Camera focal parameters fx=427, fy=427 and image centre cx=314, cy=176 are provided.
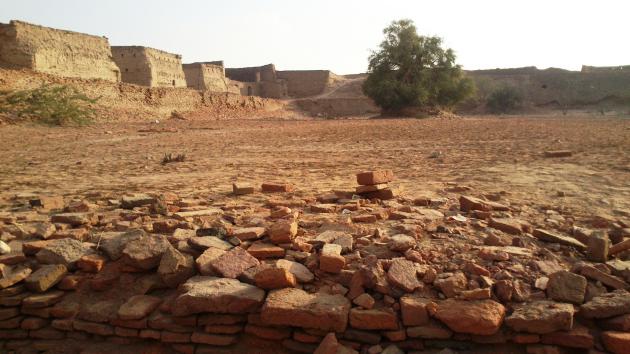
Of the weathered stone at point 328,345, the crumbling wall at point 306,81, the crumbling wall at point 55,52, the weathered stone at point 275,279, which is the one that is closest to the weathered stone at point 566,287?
the weathered stone at point 328,345

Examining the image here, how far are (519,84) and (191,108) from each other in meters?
32.4

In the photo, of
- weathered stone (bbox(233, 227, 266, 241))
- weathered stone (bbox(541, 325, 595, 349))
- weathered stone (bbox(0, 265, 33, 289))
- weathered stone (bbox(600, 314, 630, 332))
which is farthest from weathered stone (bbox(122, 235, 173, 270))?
weathered stone (bbox(600, 314, 630, 332))

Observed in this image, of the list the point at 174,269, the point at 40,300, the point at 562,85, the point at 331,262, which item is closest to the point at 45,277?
the point at 40,300

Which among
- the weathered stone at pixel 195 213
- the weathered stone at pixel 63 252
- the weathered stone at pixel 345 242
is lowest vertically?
the weathered stone at pixel 63 252

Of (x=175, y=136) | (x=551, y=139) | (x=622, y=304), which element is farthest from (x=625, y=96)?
(x=622, y=304)

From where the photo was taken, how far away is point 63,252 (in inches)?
137

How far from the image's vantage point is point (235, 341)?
9.55 feet

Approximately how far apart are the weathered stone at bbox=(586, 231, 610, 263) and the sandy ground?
104cm

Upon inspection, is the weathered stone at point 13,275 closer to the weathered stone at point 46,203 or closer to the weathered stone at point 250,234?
the weathered stone at point 46,203

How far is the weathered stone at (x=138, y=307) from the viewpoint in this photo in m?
3.05

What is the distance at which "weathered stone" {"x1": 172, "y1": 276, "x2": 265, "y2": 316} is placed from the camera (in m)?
A: 2.89

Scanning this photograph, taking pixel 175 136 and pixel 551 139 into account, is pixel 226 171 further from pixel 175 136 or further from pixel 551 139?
pixel 551 139

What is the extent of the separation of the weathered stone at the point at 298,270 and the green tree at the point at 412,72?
2390cm

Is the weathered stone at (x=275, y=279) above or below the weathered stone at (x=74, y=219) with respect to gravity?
below
